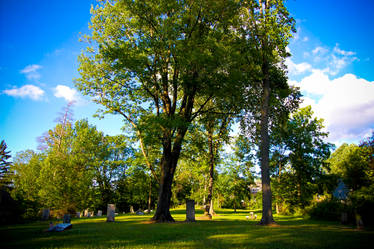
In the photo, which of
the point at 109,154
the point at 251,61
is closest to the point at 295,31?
the point at 251,61

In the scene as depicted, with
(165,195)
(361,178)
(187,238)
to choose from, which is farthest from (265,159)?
(187,238)

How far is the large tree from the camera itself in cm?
1537

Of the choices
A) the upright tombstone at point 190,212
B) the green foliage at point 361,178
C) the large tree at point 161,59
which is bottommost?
the upright tombstone at point 190,212

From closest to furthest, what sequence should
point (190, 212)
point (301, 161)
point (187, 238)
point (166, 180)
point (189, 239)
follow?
point (189, 239) → point (187, 238) → point (166, 180) → point (190, 212) → point (301, 161)

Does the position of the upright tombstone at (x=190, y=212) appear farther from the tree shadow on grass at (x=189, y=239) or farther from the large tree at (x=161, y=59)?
the tree shadow on grass at (x=189, y=239)

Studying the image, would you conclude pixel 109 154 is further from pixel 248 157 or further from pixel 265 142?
pixel 265 142

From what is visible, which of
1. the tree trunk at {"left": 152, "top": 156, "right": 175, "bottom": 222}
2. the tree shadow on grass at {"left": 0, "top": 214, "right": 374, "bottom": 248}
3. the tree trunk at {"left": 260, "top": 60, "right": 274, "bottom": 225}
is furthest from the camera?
the tree trunk at {"left": 152, "top": 156, "right": 175, "bottom": 222}

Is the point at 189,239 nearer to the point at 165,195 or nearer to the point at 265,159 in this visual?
the point at 165,195

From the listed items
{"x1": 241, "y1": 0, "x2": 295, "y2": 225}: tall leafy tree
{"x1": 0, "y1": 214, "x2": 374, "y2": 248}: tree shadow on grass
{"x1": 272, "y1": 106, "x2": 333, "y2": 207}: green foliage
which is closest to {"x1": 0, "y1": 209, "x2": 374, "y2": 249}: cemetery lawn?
{"x1": 0, "y1": 214, "x2": 374, "y2": 248}: tree shadow on grass

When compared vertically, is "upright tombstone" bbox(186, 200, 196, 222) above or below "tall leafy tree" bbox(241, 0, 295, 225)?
below

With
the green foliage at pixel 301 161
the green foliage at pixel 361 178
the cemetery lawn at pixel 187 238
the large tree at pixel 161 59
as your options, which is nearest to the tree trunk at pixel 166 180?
the large tree at pixel 161 59

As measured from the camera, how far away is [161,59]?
17672 millimetres

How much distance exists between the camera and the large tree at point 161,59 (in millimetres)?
15367

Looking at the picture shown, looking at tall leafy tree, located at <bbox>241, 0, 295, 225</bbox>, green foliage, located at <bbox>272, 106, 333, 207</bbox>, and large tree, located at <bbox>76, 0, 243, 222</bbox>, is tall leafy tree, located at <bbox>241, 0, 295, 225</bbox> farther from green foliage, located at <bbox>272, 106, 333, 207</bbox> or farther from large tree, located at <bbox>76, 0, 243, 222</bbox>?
green foliage, located at <bbox>272, 106, 333, 207</bbox>
